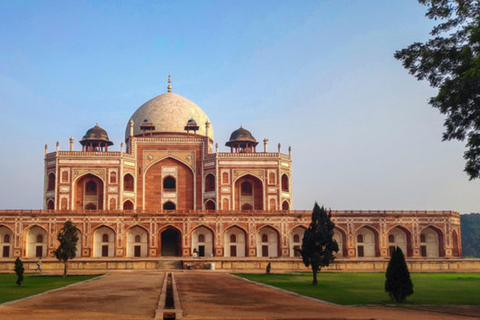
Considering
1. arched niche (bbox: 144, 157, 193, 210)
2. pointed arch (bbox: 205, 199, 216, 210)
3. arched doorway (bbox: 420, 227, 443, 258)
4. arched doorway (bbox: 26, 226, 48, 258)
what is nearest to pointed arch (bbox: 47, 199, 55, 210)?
arched doorway (bbox: 26, 226, 48, 258)

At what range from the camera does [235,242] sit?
47.8 metres

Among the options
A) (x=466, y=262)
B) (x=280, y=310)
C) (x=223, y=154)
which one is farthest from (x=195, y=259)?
(x=280, y=310)

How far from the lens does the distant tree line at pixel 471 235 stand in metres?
86.9

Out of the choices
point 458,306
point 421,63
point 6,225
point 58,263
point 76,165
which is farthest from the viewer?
point 76,165

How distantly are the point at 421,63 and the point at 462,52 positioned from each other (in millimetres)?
1822

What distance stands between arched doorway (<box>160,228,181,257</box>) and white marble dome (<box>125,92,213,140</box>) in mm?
12003

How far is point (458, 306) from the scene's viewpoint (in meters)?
14.9

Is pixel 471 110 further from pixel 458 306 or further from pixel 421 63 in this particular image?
pixel 458 306

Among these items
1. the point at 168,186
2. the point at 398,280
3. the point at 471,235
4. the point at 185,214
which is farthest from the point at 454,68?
the point at 471,235

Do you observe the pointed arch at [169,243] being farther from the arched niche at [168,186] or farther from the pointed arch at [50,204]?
the pointed arch at [50,204]

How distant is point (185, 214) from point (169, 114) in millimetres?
14843

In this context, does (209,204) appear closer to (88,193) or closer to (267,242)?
(267,242)

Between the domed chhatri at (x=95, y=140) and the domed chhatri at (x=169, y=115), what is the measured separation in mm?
3928

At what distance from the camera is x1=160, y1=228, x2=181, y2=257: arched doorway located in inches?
1950
